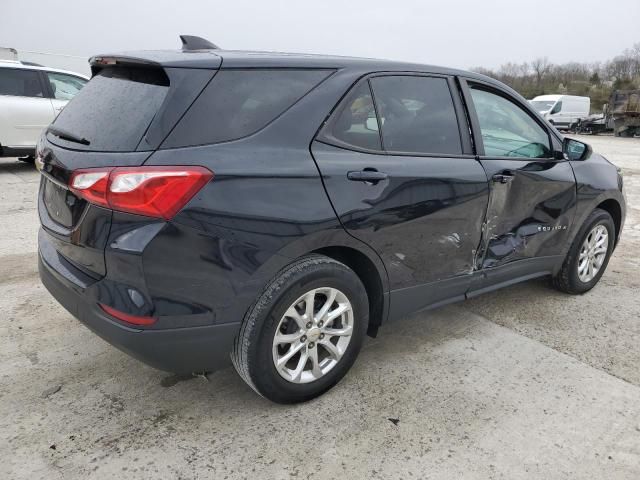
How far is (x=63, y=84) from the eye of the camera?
9234 mm

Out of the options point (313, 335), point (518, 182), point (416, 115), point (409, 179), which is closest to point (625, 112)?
point (518, 182)

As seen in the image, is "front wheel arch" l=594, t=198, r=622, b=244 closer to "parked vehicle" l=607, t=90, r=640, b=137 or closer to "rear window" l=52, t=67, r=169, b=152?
"rear window" l=52, t=67, r=169, b=152

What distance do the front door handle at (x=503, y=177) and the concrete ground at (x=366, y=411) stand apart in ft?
3.35

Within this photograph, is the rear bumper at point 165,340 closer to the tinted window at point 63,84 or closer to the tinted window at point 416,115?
the tinted window at point 416,115

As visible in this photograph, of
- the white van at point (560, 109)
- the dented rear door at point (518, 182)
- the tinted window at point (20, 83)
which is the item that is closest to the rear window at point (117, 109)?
the dented rear door at point (518, 182)

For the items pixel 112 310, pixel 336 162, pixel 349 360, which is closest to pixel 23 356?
pixel 112 310

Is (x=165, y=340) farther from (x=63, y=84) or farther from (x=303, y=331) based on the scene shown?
(x=63, y=84)

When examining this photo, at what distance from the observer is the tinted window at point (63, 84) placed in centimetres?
907

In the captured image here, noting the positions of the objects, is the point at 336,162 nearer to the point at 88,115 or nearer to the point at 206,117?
the point at 206,117

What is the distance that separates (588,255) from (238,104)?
3.17 meters

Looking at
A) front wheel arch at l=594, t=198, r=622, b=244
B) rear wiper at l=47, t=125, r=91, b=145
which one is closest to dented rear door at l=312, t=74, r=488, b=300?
rear wiper at l=47, t=125, r=91, b=145

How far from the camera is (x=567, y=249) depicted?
3.91m

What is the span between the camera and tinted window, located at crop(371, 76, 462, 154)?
271 cm

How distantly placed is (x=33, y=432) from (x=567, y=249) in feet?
11.8
